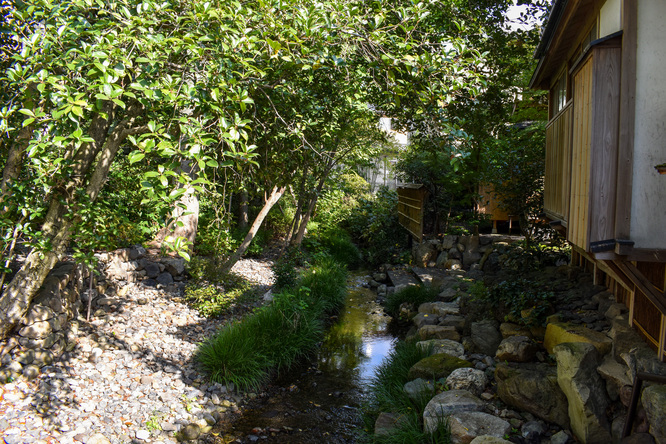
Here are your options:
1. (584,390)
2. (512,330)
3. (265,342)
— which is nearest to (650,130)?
(584,390)

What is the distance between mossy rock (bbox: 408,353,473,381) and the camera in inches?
207

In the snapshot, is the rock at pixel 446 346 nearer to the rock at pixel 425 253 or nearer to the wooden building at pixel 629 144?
the wooden building at pixel 629 144

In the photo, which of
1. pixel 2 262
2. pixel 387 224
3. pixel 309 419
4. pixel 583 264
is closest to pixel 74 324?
pixel 2 262

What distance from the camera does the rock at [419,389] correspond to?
484cm

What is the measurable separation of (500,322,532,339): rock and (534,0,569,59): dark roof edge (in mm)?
3455

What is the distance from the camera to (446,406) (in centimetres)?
436

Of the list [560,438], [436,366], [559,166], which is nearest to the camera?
[560,438]

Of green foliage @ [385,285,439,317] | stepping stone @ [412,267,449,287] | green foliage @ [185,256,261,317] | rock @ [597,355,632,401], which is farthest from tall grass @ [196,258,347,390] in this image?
rock @ [597,355,632,401]

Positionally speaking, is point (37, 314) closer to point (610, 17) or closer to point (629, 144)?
point (629, 144)

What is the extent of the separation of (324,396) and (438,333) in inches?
75.8

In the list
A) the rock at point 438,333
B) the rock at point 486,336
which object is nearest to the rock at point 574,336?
the rock at point 486,336

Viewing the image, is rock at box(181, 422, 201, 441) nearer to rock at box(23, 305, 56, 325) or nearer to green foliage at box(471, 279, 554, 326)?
rock at box(23, 305, 56, 325)

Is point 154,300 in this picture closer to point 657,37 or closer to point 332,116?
point 332,116

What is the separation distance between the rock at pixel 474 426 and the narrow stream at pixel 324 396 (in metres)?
1.22
